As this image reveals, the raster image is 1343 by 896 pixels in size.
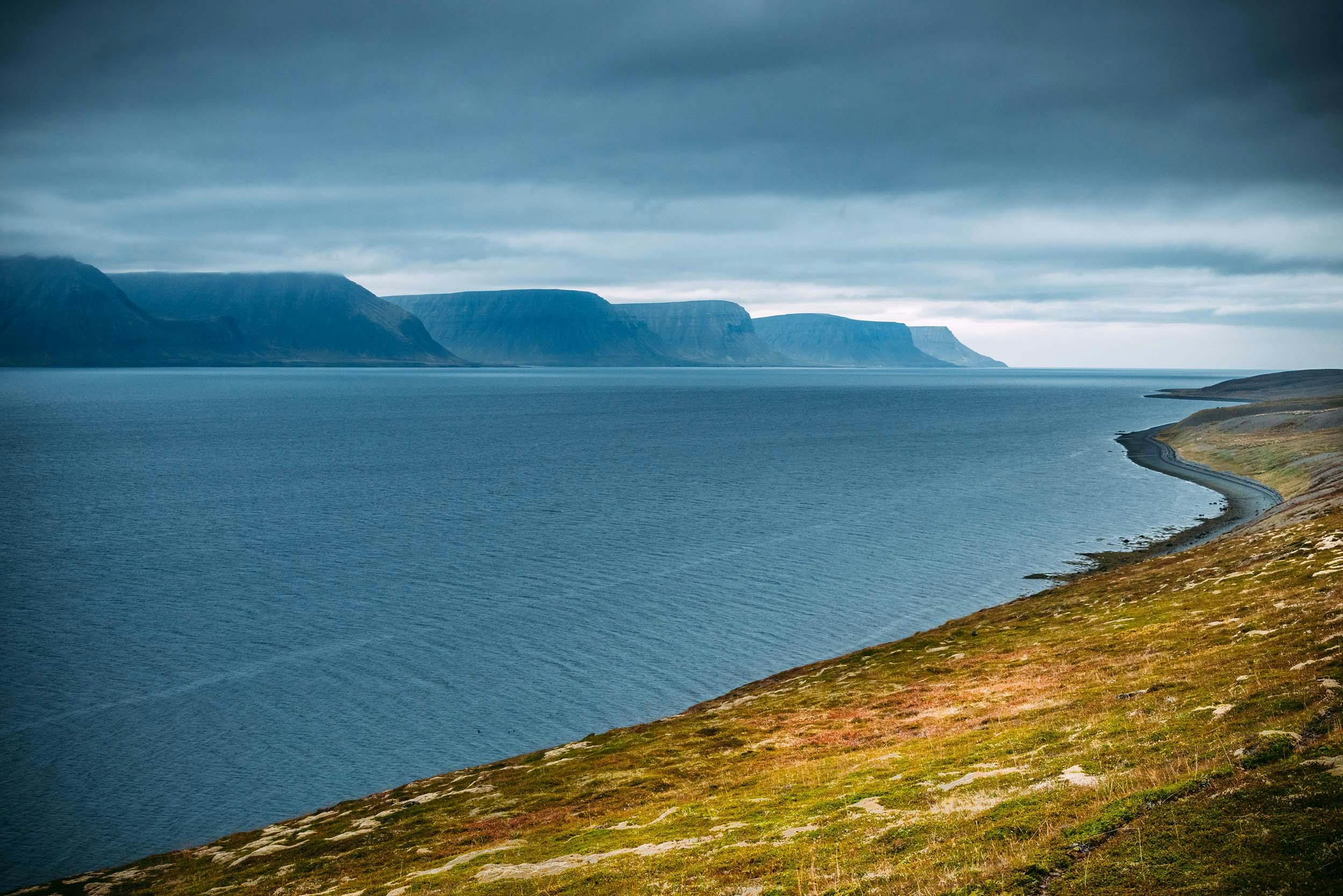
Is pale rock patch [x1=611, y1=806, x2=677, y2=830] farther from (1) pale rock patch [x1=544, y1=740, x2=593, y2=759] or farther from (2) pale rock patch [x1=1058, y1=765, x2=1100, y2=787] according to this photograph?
(1) pale rock patch [x1=544, y1=740, x2=593, y2=759]

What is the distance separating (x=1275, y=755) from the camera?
19094mm

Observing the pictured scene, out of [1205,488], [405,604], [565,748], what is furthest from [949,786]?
[1205,488]

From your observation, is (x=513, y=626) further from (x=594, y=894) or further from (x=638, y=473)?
(x=638, y=473)

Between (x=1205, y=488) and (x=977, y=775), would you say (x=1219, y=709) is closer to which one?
(x=977, y=775)

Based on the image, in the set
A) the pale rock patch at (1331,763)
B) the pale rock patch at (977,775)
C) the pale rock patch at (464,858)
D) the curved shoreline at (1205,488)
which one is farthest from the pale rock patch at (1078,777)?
the curved shoreline at (1205,488)

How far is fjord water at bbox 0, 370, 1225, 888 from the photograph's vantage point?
4547 cm

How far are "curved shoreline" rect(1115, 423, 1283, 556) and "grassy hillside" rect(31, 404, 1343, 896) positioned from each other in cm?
3276

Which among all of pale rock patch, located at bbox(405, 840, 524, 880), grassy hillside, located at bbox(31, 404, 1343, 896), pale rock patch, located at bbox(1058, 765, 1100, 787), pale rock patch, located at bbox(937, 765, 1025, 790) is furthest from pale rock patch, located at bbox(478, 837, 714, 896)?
pale rock patch, located at bbox(1058, 765, 1100, 787)

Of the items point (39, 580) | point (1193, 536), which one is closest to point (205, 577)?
point (39, 580)

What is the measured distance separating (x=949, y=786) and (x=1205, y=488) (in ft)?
401

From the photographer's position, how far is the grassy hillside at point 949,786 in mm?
16891

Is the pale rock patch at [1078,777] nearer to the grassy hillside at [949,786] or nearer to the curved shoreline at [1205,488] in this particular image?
the grassy hillside at [949,786]

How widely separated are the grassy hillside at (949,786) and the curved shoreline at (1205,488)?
3276 centimetres

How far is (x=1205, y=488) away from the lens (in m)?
126
